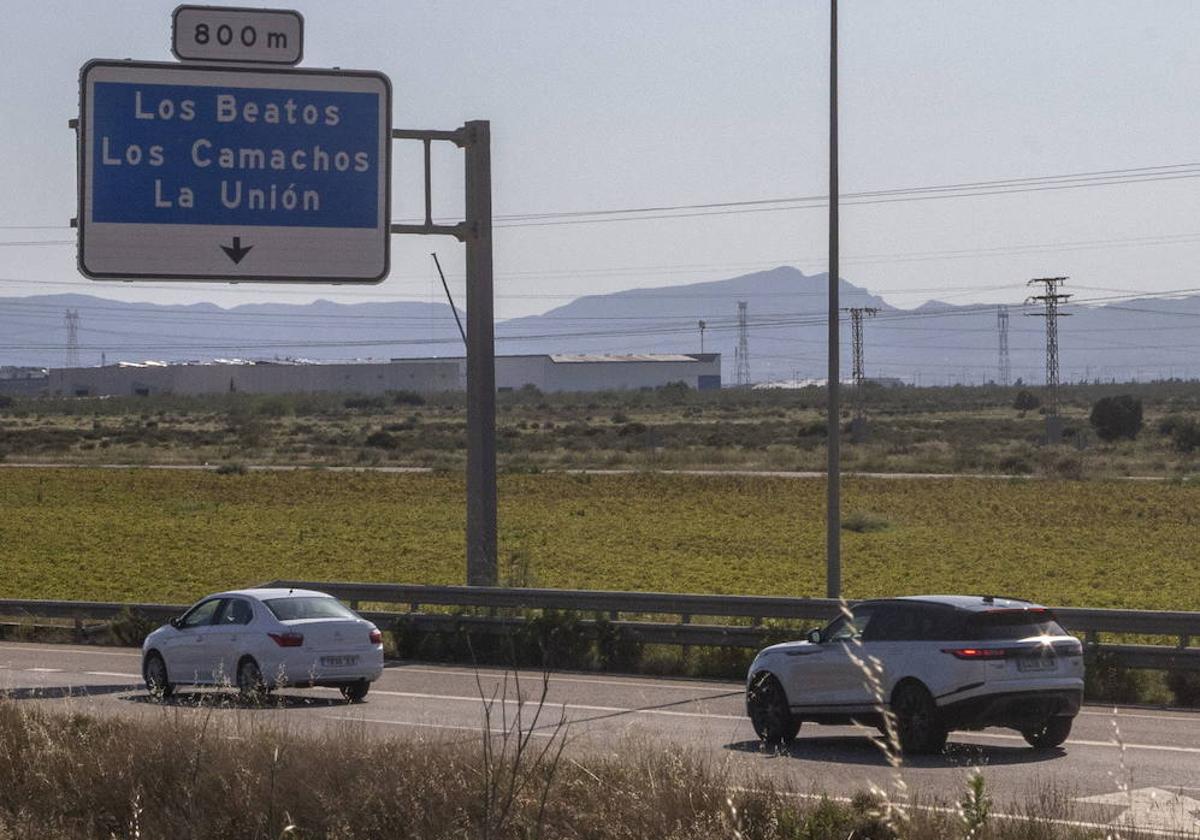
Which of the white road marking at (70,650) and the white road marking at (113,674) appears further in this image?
the white road marking at (70,650)

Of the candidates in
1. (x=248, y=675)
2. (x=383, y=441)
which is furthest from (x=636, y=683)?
(x=383, y=441)

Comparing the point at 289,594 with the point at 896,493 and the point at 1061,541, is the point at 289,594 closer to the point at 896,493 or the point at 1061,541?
the point at 1061,541

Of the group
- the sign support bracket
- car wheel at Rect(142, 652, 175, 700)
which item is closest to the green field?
the sign support bracket

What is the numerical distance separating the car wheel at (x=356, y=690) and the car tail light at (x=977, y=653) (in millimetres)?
7866

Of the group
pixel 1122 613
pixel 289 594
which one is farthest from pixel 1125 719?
pixel 289 594

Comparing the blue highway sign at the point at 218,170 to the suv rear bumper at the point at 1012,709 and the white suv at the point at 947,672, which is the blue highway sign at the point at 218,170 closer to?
the white suv at the point at 947,672

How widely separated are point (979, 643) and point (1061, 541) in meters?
28.9

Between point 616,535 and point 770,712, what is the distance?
29760mm

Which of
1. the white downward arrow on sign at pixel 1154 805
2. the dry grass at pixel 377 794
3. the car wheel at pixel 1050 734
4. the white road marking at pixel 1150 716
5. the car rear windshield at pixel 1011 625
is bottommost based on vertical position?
the white road marking at pixel 1150 716

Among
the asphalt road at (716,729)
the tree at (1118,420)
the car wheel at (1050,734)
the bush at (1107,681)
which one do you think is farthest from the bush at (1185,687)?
the tree at (1118,420)

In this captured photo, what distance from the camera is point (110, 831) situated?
1084 cm

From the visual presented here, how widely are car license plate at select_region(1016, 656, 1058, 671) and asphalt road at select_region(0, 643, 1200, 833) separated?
796mm

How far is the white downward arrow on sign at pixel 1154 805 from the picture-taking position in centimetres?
1027

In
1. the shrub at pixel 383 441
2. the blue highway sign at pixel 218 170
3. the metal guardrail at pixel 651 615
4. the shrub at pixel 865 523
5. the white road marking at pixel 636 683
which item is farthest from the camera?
the shrub at pixel 383 441
